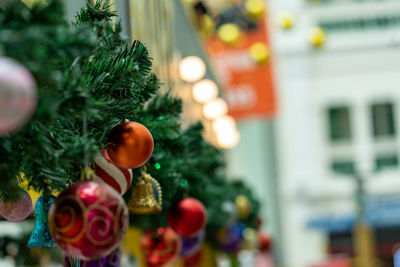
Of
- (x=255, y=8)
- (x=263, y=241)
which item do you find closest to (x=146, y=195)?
(x=263, y=241)

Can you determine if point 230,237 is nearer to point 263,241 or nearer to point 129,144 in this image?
point 263,241

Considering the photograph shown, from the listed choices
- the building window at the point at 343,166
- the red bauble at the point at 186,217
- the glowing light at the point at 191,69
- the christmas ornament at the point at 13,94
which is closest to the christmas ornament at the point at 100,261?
the red bauble at the point at 186,217

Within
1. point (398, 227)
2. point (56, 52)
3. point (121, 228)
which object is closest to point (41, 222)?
point (121, 228)

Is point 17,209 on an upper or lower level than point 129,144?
lower

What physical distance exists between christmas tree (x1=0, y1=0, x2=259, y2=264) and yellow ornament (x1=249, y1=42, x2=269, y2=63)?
8021 millimetres

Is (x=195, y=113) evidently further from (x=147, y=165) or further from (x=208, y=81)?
(x=147, y=165)

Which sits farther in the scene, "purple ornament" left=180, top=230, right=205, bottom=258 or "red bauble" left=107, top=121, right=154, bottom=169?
"purple ornament" left=180, top=230, right=205, bottom=258

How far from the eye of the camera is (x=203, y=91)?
9.62m

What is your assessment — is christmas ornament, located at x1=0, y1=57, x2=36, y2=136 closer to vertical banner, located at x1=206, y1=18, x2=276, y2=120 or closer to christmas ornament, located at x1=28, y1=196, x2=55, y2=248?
christmas ornament, located at x1=28, y1=196, x2=55, y2=248

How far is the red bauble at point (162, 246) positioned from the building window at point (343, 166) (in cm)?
1773

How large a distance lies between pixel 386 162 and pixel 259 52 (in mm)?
10835

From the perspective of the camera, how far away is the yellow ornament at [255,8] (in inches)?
452

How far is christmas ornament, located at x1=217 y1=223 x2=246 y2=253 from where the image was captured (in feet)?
22.3

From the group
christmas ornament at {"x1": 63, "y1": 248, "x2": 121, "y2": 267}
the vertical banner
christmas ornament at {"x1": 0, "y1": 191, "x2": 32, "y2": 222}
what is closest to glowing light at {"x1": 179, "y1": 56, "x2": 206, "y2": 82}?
the vertical banner
